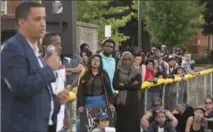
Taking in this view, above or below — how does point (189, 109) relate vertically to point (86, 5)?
below

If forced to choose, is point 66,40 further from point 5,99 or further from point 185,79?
point 185,79

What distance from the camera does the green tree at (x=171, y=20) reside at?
40.2 metres

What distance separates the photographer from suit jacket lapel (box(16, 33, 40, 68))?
438 cm

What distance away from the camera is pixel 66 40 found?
310 inches

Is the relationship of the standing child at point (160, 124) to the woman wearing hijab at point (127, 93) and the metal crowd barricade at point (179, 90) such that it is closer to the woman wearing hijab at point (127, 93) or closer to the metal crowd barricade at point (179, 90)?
the woman wearing hijab at point (127, 93)

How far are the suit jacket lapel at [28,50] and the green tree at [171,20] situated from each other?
3588 cm

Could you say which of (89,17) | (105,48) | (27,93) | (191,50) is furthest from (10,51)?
(191,50)

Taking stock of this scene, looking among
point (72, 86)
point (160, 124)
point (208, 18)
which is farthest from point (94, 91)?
point (208, 18)

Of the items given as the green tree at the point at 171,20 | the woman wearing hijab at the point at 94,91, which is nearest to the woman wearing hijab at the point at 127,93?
the woman wearing hijab at the point at 94,91

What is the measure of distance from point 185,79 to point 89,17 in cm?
2145

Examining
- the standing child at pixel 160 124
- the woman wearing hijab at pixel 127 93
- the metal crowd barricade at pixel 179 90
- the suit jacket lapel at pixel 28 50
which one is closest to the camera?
the suit jacket lapel at pixel 28 50

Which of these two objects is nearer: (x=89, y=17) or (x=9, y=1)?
(x=9, y=1)

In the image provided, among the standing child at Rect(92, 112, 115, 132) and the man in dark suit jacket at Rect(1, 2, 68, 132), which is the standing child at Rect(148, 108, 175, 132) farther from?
the man in dark suit jacket at Rect(1, 2, 68, 132)

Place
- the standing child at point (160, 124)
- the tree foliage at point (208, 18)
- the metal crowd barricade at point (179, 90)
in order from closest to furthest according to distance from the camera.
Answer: the standing child at point (160, 124)
the metal crowd barricade at point (179, 90)
the tree foliage at point (208, 18)
